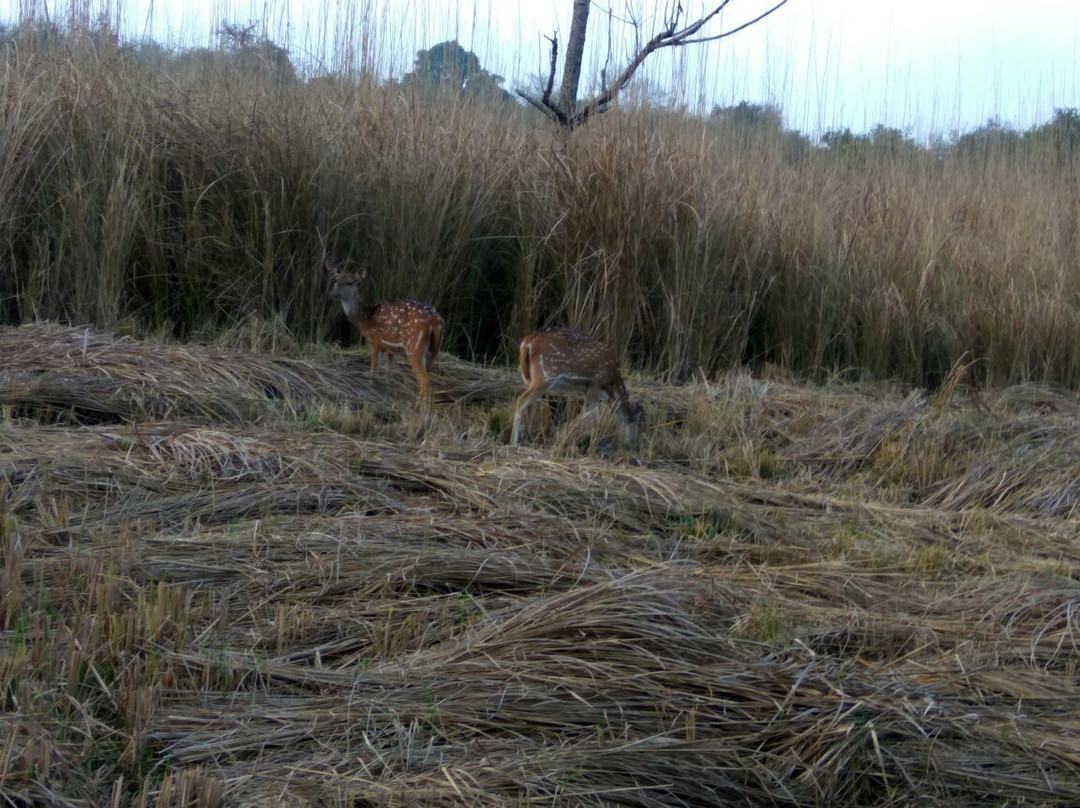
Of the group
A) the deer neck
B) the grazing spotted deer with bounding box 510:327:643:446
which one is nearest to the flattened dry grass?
the grazing spotted deer with bounding box 510:327:643:446

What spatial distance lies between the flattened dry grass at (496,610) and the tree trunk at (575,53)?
4796 millimetres

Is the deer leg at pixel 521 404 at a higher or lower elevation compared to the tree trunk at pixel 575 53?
lower

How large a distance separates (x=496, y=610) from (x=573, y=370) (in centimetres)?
310

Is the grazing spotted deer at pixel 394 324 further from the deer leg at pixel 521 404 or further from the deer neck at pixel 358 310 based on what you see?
the deer leg at pixel 521 404

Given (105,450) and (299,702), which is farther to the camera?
(105,450)

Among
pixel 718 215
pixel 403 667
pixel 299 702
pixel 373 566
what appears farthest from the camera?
pixel 718 215

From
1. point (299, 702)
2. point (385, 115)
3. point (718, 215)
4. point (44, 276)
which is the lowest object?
point (299, 702)

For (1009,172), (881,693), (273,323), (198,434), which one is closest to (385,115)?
(273,323)

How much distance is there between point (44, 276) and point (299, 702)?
17.5 feet

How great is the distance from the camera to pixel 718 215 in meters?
8.62

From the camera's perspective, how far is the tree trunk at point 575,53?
10383 mm

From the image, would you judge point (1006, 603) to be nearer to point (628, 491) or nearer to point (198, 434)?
point (628, 491)

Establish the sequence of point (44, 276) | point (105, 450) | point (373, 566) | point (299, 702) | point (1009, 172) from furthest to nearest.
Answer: point (1009, 172), point (44, 276), point (105, 450), point (373, 566), point (299, 702)

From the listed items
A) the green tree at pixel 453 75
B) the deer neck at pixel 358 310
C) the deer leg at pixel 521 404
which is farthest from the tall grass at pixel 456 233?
the deer leg at pixel 521 404
